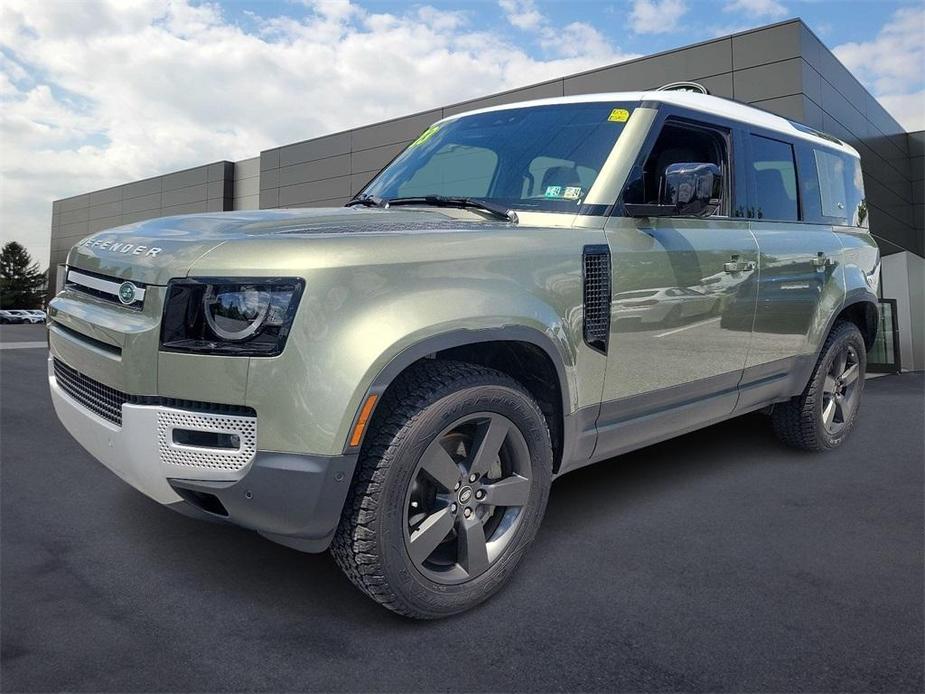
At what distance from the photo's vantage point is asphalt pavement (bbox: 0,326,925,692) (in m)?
2.00

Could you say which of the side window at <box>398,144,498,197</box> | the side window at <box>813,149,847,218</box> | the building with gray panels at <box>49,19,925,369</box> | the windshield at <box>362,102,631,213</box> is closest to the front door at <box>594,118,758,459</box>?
the windshield at <box>362,102,631,213</box>

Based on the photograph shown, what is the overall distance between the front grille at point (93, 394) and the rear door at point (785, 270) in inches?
118

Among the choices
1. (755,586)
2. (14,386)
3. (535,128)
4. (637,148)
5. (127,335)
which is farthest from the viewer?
(14,386)

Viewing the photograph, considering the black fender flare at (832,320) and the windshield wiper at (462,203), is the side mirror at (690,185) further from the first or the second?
the black fender flare at (832,320)

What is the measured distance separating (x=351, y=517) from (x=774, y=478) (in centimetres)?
299

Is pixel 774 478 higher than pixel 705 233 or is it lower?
lower

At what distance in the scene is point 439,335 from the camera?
2.17m

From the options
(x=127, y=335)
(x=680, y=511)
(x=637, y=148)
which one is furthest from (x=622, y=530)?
(x=127, y=335)

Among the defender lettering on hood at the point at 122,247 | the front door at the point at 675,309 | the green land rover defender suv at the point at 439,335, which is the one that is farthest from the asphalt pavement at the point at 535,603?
the defender lettering on hood at the point at 122,247

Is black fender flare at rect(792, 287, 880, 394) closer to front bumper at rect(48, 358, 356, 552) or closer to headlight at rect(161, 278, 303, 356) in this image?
front bumper at rect(48, 358, 356, 552)

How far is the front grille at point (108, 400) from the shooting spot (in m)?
2.01

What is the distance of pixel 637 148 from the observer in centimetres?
303

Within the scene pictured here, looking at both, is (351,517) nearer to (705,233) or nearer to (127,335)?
(127,335)

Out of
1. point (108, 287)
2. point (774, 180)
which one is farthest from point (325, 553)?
point (774, 180)
